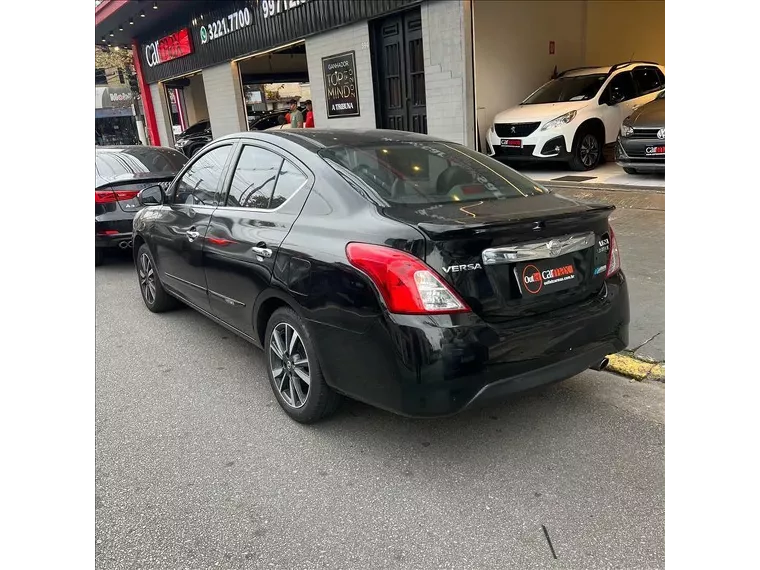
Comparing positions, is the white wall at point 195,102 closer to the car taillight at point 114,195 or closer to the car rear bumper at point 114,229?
the car taillight at point 114,195

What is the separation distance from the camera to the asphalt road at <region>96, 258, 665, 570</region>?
2266mm

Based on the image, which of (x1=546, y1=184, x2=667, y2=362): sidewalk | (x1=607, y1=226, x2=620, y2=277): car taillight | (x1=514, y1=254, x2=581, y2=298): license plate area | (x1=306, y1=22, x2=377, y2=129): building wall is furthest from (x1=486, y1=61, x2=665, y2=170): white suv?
(x1=514, y1=254, x2=581, y2=298): license plate area

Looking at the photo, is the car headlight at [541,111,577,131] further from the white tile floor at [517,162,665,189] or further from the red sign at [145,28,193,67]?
the red sign at [145,28,193,67]

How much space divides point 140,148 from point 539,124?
21.8ft

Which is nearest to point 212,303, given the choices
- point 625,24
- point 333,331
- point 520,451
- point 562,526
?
point 333,331

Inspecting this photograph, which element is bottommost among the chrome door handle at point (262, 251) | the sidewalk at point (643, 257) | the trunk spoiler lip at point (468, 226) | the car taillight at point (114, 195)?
the sidewalk at point (643, 257)

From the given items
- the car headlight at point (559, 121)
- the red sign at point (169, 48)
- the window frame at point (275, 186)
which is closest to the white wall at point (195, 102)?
the red sign at point (169, 48)

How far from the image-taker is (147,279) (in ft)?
17.6

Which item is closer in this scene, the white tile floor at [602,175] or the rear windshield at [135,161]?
the rear windshield at [135,161]

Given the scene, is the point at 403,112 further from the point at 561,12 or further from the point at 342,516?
the point at 342,516

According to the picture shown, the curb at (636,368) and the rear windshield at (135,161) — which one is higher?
the rear windshield at (135,161)

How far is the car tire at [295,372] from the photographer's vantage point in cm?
300

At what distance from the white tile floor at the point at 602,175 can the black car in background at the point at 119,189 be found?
6200mm

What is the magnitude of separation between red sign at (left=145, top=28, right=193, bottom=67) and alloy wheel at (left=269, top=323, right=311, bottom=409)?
698 inches
